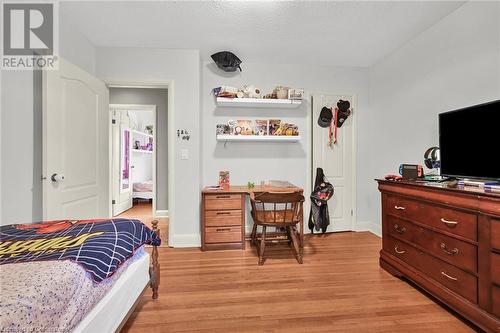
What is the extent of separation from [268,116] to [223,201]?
1450mm

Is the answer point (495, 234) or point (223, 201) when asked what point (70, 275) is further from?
point (495, 234)

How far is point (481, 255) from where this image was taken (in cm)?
153

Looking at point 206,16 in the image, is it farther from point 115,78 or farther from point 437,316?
point 437,316

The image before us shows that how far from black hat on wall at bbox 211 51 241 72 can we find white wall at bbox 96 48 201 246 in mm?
249

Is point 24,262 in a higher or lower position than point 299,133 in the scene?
lower

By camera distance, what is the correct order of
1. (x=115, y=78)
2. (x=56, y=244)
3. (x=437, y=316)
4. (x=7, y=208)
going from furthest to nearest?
(x=115, y=78)
(x=7, y=208)
(x=437, y=316)
(x=56, y=244)

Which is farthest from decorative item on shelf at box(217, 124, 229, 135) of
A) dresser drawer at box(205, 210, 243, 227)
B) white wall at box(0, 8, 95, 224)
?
white wall at box(0, 8, 95, 224)

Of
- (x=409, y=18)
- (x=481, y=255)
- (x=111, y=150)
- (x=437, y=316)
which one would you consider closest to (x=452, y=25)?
(x=409, y=18)

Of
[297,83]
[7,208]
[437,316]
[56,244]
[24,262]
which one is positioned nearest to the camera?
[24,262]

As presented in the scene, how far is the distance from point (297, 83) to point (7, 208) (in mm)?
3556

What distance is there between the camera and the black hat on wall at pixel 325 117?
363 cm

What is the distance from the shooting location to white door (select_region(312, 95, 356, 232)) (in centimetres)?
372

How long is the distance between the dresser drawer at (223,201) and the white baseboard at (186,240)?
49 centimetres

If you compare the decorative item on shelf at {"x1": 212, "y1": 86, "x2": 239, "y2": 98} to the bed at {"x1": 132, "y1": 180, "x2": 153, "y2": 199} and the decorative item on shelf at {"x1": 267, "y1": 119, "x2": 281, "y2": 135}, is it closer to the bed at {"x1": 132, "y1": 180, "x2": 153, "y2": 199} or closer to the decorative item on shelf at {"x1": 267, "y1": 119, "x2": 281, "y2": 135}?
the decorative item on shelf at {"x1": 267, "y1": 119, "x2": 281, "y2": 135}
